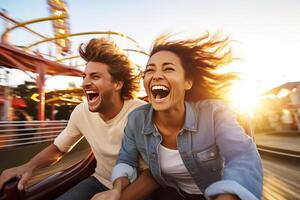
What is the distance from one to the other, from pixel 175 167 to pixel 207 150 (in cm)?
18

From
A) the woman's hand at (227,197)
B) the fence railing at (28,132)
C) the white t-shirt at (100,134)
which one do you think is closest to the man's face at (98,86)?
the white t-shirt at (100,134)

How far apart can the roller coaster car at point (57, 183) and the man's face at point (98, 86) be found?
1.27 ft

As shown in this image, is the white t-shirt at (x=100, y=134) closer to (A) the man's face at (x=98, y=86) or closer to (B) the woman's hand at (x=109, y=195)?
(A) the man's face at (x=98, y=86)

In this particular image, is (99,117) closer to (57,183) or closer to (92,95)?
(92,95)

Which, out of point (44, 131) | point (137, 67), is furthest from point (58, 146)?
point (44, 131)

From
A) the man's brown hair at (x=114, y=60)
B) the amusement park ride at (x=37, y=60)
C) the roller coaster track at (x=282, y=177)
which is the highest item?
the amusement park ride at (x=37, y=60)

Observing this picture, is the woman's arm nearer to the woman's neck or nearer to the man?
the woman's neck

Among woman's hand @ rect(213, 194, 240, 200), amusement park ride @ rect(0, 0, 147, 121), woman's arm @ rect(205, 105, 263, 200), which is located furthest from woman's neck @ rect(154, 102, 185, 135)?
amusement park ride @ rect(0, 0, 147, 121)

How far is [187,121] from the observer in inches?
54.0

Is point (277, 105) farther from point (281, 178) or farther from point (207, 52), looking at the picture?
point (207, 52)

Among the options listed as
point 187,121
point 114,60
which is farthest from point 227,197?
point 114,60

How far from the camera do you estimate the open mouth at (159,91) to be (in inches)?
54.6

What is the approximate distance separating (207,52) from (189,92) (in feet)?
0.75

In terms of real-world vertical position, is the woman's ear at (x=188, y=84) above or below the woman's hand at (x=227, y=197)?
above
